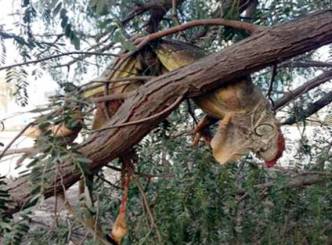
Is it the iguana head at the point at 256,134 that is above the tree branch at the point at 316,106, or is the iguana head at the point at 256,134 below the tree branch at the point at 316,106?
below

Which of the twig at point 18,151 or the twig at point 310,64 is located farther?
the twig at point 310,64

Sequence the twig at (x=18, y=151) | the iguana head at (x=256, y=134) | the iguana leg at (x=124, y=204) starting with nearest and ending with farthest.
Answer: the twig at (x=18, y=151) → the iguana head at (x=256, y=134) → the iguana leg at (x=124, y=204)

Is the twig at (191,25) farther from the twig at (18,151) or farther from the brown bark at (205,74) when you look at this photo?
the twig at (18,151)

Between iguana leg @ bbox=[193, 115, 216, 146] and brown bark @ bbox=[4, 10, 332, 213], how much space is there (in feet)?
0.55

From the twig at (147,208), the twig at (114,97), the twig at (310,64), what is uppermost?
the twig at (310,64)

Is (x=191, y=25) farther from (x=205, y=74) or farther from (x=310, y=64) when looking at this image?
(x=310, y=64)

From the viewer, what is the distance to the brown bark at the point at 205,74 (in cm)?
97

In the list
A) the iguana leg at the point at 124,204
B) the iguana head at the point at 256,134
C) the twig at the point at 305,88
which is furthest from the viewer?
the twig at the point at 305,88

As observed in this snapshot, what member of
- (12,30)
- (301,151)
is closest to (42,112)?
(12,30)

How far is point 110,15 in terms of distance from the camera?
3.07ft

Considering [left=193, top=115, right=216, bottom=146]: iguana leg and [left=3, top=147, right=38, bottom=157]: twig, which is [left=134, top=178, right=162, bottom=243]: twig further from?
[left=3, top=147, right=38, bottom=157]: twig

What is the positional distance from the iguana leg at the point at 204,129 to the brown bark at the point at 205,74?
0.17m

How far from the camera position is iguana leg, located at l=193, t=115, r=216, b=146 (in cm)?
117

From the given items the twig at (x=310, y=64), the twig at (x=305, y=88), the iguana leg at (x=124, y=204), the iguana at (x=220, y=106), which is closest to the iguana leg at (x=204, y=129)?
the iguana at (x=220, y=106)
